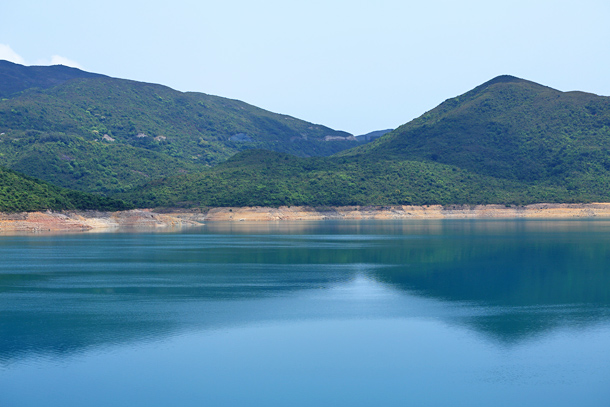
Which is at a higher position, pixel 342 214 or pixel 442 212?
pixel 442 212

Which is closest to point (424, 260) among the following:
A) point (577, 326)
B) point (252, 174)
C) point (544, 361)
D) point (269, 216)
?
point (577, 326)

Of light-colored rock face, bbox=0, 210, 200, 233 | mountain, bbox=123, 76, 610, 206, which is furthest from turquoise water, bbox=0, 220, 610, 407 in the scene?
mountain, bbox=123, 76, 610, 206

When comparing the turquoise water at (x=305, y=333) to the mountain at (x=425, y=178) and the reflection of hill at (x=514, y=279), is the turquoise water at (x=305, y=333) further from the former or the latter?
the mountain at (x=425, y=178)

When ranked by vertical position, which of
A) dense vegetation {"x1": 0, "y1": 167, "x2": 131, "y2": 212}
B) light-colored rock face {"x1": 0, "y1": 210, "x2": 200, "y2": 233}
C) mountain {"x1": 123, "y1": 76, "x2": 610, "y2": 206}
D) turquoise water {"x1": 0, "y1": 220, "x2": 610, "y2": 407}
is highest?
mountain {"x1": 123, "y1": 76, "x2": 610, "y2": 206}

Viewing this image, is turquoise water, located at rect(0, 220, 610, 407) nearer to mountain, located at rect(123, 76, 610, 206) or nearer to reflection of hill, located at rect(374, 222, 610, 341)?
reflection of hill, located at rect(374, 222, 610, 341)

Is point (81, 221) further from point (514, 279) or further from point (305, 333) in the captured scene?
point (305, 333)

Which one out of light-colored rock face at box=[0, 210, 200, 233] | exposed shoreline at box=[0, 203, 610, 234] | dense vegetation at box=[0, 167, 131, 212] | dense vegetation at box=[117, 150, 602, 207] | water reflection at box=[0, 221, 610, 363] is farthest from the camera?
dense vegetation at box=[117, 150, 602, 207]

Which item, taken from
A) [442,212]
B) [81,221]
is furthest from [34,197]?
[442,212]
